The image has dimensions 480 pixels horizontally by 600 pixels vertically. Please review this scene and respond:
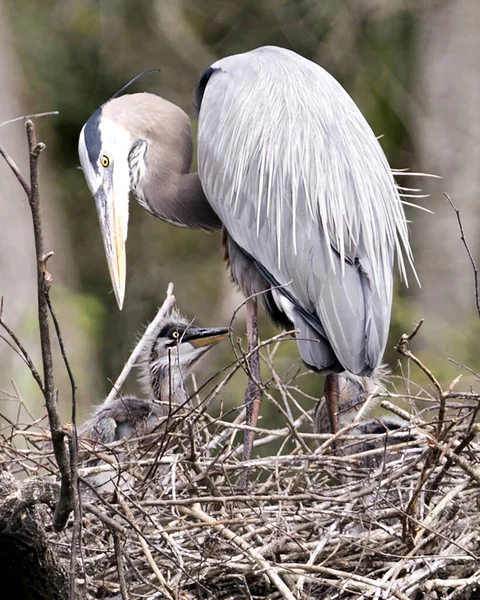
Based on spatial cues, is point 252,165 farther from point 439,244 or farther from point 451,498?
point 439,244

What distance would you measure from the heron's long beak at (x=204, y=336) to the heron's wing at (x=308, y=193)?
0.50m

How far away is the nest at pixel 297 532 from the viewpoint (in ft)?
7.66

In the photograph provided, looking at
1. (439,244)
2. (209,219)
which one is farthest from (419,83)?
(209,219)

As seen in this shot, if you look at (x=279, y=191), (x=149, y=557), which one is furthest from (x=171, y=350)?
(x=149, y=557)

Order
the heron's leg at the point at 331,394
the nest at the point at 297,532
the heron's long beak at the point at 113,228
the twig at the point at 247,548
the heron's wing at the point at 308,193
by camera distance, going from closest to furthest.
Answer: the twig at the point at 247,548 → the nest at the point at 297,532 → the heron's wing at the point at 308,193 → the heron's leg at the point at 331,394 → the heron's long beak at the point at 113,228

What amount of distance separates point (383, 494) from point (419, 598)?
1.03ft

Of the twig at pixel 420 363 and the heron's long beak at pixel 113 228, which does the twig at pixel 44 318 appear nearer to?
the twig at pixel 420 363

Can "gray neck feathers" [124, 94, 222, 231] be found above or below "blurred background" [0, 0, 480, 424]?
above

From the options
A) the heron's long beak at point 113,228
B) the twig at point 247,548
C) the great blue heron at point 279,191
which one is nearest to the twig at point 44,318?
the twig at point 247,548

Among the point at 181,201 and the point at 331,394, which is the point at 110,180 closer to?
the point at 181,201

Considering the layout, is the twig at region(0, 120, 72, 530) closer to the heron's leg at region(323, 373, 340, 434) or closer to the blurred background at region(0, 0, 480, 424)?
the heron's leg at region(323, 373, 340, 434)

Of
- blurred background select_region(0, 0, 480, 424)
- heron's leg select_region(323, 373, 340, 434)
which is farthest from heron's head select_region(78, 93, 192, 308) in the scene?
blurred background select_region(0, 0, 480, 424)

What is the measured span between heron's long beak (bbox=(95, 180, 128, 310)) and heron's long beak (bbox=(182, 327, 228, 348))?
0.30m

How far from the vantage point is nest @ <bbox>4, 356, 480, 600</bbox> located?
2336 mm
